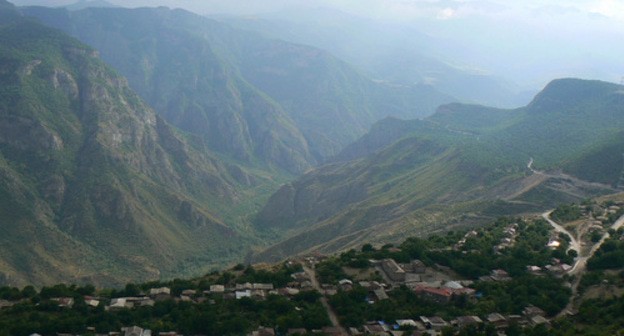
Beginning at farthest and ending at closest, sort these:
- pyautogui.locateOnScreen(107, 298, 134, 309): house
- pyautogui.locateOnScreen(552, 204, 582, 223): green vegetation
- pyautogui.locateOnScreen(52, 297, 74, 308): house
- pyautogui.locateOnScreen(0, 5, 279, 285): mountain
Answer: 1. pyautogui.locateOnScreen(0, 5, 279, 285): mountain
2. pyautogui.locateOnScreen(552, 204, 582, 223): green vegetation
3. pyautogui.locateOnScreen(52, 297, 74, 308): house
4. pyautogui.locateOnScreen(107, 298, 134, 309): house

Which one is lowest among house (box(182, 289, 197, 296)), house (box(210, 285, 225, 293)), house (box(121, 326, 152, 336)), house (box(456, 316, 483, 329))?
house (box(182, 289, 197, 296))

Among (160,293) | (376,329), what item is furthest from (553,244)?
(160,293)

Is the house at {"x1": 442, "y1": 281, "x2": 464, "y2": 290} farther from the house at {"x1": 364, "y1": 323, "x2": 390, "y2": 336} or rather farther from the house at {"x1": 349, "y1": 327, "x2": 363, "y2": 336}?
the house at {"x1": 349, "y1": 327, "x2": 363, "y2": 336}

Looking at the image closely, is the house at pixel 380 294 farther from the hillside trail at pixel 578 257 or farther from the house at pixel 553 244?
the house at pixel 553 244

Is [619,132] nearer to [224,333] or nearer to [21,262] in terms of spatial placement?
[224,333]

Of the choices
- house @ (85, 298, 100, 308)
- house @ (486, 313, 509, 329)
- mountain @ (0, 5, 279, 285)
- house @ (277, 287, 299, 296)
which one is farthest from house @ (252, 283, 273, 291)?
mountain @ (0, 5, 279, 285)

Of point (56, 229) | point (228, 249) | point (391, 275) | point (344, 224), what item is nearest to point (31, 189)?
point (56, 229)

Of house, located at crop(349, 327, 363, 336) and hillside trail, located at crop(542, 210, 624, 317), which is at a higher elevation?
hillside trail, located at crop(542, 210, 624, 317)

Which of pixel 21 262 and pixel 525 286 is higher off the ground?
pixel 525 286
